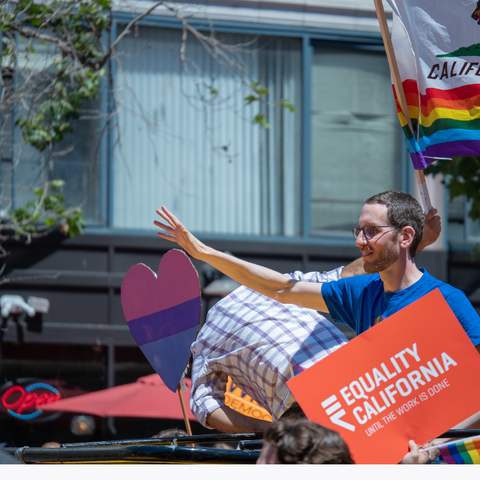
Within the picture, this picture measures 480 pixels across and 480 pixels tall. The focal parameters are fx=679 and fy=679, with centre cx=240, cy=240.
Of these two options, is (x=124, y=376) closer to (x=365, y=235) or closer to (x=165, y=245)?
(x=165, y=245)

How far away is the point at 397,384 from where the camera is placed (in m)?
2.07

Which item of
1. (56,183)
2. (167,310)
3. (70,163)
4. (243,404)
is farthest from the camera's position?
(70,163)

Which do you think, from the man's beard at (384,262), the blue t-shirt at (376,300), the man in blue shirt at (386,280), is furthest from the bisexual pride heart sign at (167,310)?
→ the man's beard at (384,262)

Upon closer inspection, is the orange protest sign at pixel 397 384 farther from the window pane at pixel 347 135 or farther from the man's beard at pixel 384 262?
the window pane at pixel 347 135

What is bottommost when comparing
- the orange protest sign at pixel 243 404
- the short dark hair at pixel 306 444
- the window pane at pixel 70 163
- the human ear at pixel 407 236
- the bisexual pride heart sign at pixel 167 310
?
A: the orange protest sign at pixel 243 404

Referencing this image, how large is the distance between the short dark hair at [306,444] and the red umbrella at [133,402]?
525 cm

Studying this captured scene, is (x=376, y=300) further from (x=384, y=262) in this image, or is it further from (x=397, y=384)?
(x=397, y=384)

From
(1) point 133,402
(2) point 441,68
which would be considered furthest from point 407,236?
(1) point 133,402

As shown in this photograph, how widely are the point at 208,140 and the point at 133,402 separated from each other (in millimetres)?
3408

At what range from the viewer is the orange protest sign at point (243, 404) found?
10.9 feet

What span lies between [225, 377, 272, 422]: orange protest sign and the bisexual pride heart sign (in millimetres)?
374

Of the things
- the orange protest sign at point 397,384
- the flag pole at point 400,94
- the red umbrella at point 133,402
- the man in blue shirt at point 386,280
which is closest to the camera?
the orange protest sign at point 397,384

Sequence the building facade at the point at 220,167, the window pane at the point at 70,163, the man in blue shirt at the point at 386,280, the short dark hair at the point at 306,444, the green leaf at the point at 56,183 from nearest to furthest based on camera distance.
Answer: the short dark hair at the point at 306,444 → the man in blue shirt at the point at 386,280 → the green leaf at the point at 56,183 → the window pane at the point at 70,163 → the building facade at the point at 220,167

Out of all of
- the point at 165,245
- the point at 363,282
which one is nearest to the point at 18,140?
the point at 165,245
